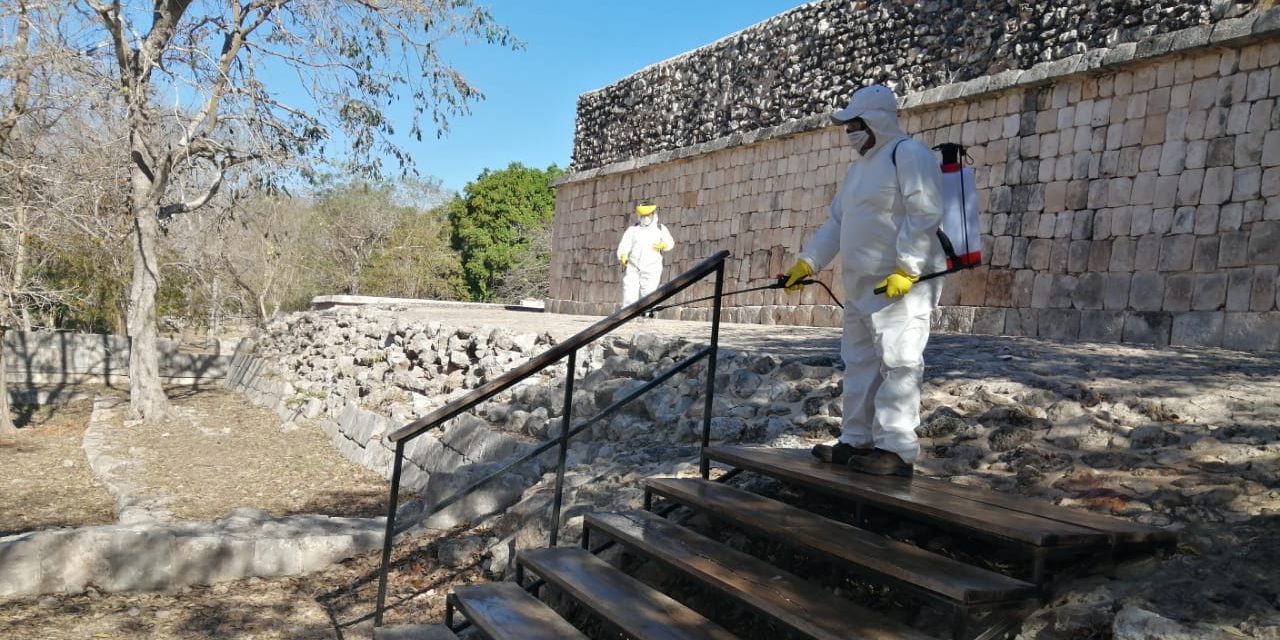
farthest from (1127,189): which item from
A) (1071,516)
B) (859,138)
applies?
(1071,516)

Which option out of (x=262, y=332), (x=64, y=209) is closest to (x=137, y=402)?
(x=64, y=209)

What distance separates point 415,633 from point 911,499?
1.86m

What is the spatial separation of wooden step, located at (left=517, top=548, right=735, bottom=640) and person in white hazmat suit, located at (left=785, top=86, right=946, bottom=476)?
0.93 meters

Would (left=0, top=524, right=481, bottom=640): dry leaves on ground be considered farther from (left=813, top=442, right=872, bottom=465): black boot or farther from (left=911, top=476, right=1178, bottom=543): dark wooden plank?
(left=911, top=476, right=1178, bottom=543): dark wooden plank

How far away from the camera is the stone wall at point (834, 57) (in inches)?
346

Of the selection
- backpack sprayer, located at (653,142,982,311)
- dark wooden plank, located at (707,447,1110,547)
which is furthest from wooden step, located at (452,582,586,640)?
backpack sprayer, located at (653,142,982,311)

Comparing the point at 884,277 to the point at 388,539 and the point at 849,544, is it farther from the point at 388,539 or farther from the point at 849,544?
the point at 388,539

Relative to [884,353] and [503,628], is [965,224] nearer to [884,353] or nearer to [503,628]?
[884,353]

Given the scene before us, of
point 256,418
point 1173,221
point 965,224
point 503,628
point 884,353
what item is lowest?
point 256,418

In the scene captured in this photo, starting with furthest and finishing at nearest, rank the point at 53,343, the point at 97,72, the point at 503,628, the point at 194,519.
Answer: the point at 53,343
the point at 97,72
the point at 194,519
the point at 503,628

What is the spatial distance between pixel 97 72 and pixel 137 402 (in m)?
4.38

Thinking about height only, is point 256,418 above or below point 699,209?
below

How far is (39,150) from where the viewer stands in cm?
1304

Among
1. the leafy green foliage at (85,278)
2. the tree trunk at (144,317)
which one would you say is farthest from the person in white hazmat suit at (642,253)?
the leafy green foliage at (85,278)
